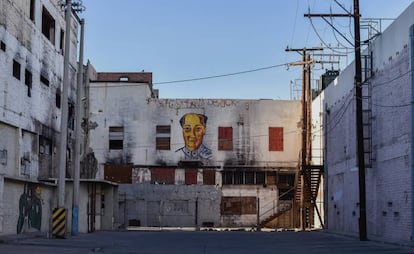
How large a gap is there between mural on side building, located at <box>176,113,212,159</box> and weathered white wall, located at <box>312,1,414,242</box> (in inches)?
760

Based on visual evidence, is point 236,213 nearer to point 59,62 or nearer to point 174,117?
point 174,117

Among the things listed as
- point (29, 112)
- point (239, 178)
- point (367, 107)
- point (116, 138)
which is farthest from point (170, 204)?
point (367, 107)

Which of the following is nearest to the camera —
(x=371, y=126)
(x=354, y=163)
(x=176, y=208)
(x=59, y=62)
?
(x=371, y=126)

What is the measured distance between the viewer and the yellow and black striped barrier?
28098mm

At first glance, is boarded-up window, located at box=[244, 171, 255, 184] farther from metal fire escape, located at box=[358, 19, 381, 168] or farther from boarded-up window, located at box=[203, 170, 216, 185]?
metal fire escape, located at box=[358, 19, 381, 168]

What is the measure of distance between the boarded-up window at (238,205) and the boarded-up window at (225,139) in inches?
185

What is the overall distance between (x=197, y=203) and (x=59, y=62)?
22.0 metres

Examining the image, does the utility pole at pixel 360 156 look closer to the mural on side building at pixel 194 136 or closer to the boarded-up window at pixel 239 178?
the boarded-up window at pixel 239 178

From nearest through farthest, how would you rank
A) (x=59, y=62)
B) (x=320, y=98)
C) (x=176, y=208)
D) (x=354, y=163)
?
(x=354, y=163), (x=59, y=62), (x=320, y=98), (x=176, y=208)

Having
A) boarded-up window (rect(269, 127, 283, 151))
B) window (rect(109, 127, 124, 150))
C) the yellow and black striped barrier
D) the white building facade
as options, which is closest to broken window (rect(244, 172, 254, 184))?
boarded-up window (rect(269, 127, 283, 151))

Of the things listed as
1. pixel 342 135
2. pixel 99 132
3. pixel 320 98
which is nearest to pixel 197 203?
pixel 99 132

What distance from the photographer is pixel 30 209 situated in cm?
3234

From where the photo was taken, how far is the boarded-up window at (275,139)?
60.3m

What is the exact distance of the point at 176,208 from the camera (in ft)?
194
